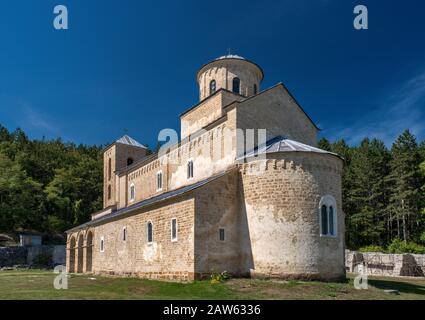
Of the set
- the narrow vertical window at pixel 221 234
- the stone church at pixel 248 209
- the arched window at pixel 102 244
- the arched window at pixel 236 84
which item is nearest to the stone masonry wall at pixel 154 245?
the stone church at pixel 248 209

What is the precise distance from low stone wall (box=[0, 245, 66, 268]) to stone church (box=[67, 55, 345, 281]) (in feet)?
64.0

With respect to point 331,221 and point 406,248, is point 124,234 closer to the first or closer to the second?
point 331,221

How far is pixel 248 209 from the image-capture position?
62.8 ft

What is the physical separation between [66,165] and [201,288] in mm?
47746

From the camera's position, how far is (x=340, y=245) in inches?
752

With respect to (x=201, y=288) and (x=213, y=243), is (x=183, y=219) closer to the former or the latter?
(x=213, y=243)

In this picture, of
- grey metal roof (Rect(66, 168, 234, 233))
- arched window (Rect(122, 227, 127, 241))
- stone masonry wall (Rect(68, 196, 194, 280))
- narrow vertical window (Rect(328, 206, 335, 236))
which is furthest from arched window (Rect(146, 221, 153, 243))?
narrow vertical window (Rect(328, 206, 335, 236))

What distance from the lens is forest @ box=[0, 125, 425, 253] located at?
143ft

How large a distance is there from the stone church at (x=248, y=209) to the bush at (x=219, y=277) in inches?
10.9

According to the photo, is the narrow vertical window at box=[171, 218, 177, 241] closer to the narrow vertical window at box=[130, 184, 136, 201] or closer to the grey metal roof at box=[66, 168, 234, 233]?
the grey metal roof at box=[66, 168, 234, 233]

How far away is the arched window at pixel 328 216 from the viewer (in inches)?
733

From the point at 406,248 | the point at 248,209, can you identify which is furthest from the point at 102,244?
the point at 406,248
